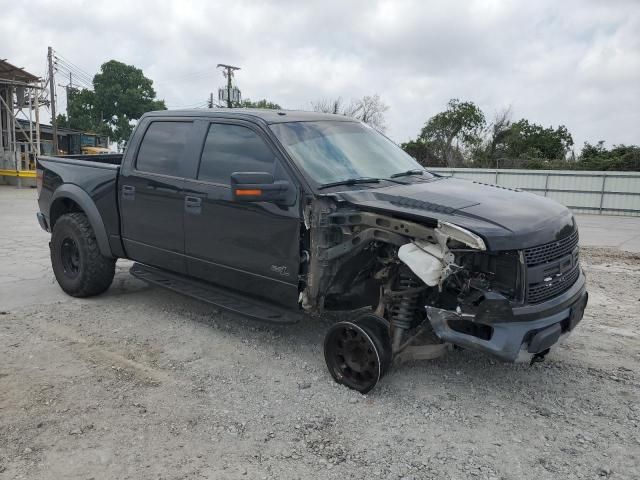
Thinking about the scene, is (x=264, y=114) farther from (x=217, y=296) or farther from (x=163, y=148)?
(x=217, y=296)

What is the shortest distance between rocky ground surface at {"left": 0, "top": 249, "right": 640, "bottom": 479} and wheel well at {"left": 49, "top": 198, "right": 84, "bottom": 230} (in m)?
1.38

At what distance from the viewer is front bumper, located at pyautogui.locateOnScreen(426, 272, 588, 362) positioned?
3297 mm

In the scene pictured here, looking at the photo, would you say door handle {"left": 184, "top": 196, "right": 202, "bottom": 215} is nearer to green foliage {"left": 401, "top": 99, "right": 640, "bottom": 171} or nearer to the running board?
the running board

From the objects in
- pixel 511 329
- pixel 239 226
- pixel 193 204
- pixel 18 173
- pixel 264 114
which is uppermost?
pixel 264 114

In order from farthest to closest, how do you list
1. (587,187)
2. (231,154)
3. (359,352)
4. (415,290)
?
(587,187), (231,154), (359,352), (415,290)

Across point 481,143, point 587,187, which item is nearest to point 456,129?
point 481,143

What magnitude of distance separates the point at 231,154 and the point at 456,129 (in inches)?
1297

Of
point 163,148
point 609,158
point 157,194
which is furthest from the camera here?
point 609,158

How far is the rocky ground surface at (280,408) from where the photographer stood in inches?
117

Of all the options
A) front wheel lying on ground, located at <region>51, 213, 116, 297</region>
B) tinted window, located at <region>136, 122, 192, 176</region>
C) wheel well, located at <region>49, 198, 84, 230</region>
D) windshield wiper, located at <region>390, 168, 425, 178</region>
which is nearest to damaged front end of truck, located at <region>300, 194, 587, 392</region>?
windshield wiper, located at <region>390, 168, 425, 178</region>

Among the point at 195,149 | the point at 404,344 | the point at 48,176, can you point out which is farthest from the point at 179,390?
the point at 48,176

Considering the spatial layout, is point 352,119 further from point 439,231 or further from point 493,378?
point 493,378

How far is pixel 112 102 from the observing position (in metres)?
56.3

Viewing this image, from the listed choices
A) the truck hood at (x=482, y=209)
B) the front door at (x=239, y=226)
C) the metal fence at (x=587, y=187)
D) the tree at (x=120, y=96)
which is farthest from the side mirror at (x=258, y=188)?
the tree at (x=120, y=96)
